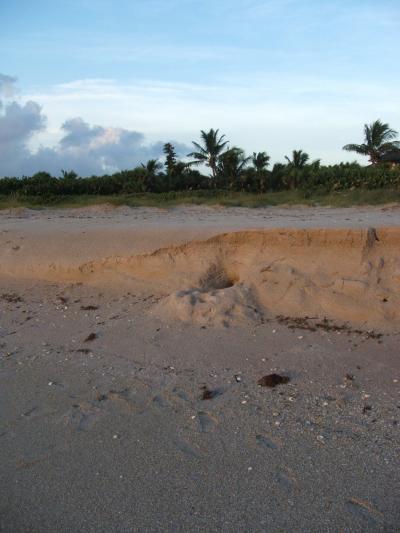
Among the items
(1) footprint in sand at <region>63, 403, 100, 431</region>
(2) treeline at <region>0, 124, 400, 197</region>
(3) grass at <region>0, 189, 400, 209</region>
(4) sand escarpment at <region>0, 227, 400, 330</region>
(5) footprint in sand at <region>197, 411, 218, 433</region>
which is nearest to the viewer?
(5) footprint in sand at <region>197, 411, 218, 433</region>

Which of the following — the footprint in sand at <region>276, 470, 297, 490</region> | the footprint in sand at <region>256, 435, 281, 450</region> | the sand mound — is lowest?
the footprint in sand at <region>276, 470, 297, 490</region>

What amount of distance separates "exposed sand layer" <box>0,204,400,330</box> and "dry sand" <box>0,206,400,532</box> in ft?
0.06

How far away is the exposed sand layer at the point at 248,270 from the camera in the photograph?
20.4ft

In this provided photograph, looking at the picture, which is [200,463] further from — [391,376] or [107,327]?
[107,327]

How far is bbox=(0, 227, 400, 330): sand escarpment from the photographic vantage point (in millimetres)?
6191

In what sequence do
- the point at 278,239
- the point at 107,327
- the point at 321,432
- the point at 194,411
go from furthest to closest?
the point at 278,239, the point at 107,327, the point at 194,411, the point at 321,432

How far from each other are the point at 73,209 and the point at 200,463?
48.1 feet

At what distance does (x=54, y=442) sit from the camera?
409 centimetres

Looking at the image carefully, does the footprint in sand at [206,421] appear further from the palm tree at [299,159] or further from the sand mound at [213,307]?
the palm tree at [299,159]

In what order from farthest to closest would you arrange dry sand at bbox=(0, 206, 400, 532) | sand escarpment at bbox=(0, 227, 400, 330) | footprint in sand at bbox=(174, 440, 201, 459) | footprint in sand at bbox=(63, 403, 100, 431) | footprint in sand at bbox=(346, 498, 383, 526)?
sand escarpment at bbox=(0, 227, 400, 330) < footprint in sand at bbox=(63, 403, 100, 431) < footprint in sand at bbox=(174, 440, 201, 459) < dry sand at bbox=(0, 206, 400, 532) < footprint in sand at bbox=(346, 498, 383, 526)

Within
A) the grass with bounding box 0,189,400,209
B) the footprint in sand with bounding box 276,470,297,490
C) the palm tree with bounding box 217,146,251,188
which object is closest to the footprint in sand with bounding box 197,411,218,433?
the footprint in sand with bounding box 276,470,297,490

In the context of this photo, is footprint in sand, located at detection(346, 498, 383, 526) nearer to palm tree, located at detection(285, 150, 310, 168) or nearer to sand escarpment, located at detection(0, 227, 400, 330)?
sand escarpment, located at detection(0, 227, 400, 330)

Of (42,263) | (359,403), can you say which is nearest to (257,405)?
(359,403)

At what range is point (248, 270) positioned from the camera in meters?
6.85
